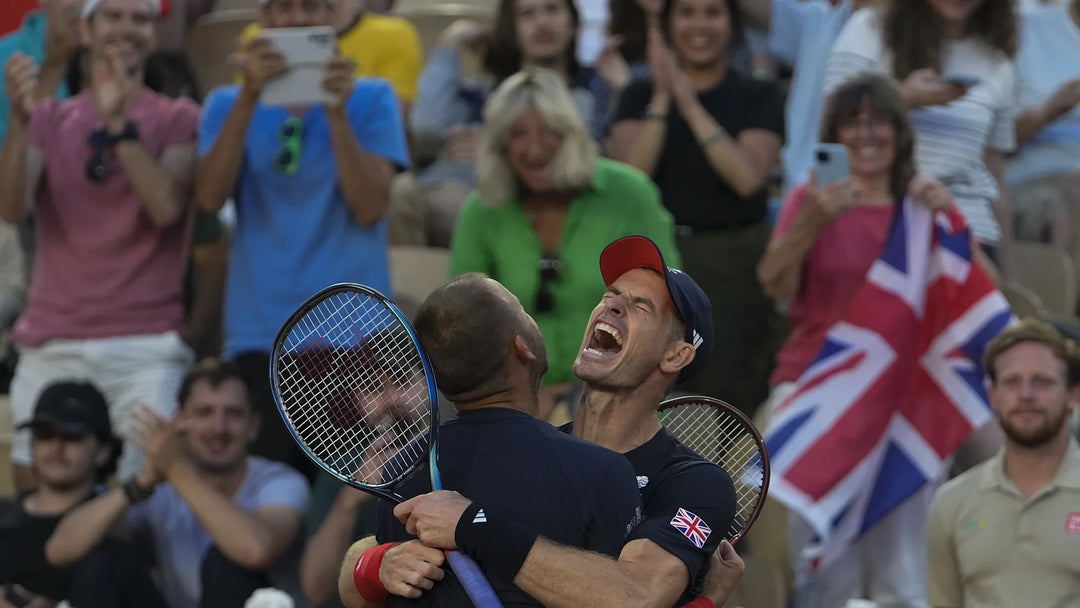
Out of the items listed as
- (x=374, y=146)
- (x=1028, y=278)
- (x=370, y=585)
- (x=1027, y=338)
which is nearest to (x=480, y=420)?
(x=370, y=585)

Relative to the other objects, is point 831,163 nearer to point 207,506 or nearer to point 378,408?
point 207,506

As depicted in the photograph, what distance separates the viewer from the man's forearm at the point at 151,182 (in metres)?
6.33

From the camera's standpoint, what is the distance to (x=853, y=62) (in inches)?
263

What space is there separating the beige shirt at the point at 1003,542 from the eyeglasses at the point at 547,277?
4.48ft

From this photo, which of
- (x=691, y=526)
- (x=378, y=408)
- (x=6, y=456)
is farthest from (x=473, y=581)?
(x=6, y=456)

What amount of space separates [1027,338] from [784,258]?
32.8 inches

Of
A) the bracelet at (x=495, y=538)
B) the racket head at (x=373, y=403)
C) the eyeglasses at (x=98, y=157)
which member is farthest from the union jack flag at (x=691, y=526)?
the eyeglasses at (x=98, y=157)

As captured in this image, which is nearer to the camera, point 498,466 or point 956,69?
point 498,466

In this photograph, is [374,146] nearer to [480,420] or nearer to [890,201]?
[890,201]

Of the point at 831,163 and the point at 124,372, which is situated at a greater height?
the point at 831,163

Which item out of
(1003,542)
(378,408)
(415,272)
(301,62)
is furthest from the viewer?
(415,272)

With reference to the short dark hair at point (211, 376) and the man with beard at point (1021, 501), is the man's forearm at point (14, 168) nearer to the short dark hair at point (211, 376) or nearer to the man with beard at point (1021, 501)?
the short dark hair at point (211, 376)

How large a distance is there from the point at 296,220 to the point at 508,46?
1.30 meters

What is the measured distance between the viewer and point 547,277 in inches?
232
